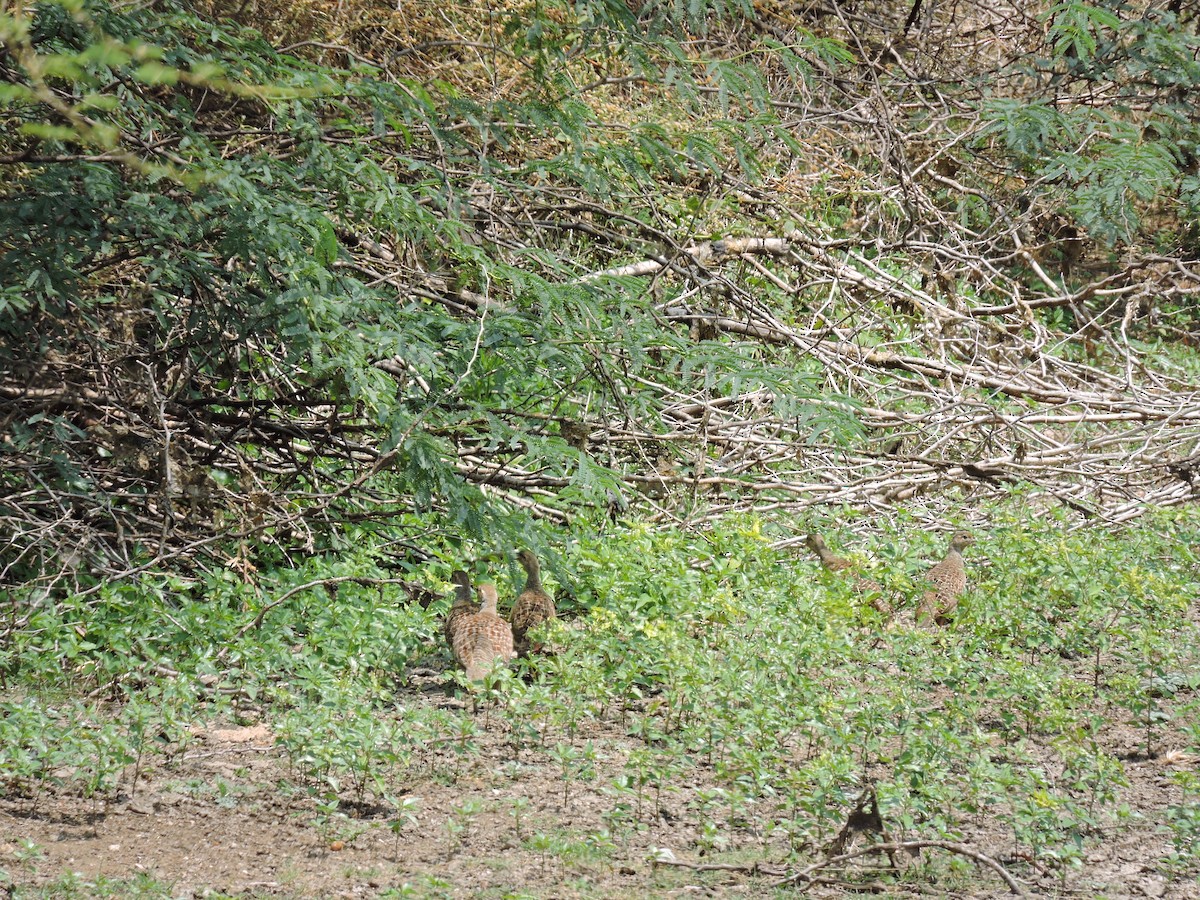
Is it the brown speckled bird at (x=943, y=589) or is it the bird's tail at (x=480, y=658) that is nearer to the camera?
the bird's tail at (x=480, y=658)

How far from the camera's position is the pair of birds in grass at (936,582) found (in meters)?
6.42

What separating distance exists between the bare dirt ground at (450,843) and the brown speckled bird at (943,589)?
1.59 meters

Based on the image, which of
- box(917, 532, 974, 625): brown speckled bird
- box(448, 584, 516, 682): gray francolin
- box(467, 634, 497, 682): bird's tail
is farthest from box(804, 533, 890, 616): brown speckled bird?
box(467, 634, 497, 682): bird's tail

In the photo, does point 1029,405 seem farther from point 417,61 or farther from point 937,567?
point 417,61

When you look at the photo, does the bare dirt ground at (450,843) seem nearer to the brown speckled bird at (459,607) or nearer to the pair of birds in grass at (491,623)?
the pair of birds in grass at (491,623)

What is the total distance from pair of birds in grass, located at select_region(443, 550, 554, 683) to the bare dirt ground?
62cm

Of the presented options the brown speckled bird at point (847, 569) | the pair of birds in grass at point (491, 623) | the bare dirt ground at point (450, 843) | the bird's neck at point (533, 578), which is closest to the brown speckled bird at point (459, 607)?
the pair of birds in grass at point (491, 623)

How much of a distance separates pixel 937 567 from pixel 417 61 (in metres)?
4.84

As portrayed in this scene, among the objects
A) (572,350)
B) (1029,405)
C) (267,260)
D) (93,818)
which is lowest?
(1029,405)

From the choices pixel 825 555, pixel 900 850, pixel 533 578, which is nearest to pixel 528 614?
pixel 533 578

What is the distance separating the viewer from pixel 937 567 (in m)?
6.80

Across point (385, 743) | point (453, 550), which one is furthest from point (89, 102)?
point (453, 550)

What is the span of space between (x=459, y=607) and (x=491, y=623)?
0.30 meters

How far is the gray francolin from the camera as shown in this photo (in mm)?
5387
